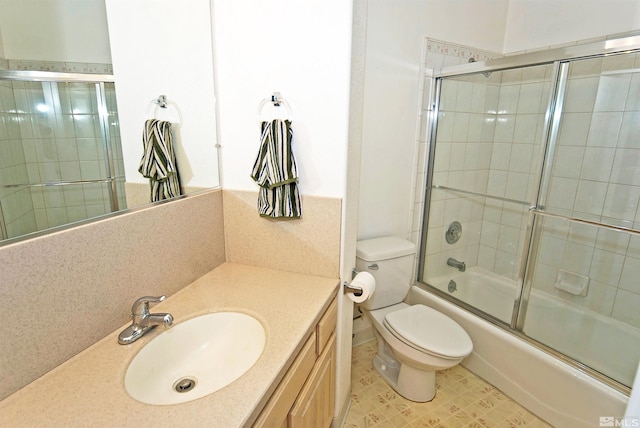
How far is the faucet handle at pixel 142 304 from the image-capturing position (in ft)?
3.13

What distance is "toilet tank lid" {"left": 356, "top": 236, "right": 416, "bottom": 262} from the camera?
189 cm

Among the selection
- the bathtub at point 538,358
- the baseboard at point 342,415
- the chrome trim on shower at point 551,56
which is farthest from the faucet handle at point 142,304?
the chrome trim on shower at point 551,56

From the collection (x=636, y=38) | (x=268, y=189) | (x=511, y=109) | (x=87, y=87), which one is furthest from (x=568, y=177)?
(x=87, y=87)

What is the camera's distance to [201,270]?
1379mm

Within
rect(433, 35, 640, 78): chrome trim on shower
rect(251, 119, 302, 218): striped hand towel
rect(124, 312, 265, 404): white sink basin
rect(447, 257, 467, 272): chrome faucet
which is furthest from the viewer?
rect(447, 257, 467, 272): chrome faucet

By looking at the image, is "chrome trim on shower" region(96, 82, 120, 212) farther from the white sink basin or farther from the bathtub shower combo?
the bathtub shower combo

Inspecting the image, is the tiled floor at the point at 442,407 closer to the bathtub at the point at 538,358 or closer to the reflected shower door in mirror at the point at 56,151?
the bathtub at the point at 538,358

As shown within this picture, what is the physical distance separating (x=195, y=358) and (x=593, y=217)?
7.91ft

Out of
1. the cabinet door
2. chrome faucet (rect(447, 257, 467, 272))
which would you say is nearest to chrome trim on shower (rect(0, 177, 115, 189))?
the cabinet door

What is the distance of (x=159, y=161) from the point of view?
120 centimetres

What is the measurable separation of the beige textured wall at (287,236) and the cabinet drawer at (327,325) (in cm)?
14

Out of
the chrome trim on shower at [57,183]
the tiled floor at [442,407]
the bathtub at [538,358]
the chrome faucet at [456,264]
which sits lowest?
the tiled floor at [442,407]

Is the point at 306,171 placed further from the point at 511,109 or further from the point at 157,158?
the point at 511,109

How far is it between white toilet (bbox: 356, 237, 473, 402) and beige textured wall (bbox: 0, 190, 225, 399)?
3.56 ft
